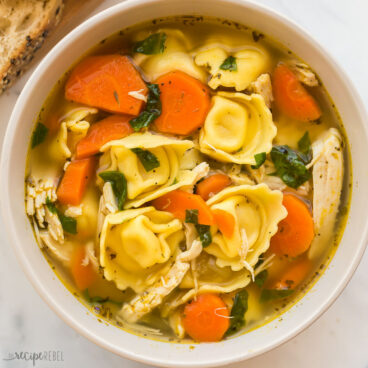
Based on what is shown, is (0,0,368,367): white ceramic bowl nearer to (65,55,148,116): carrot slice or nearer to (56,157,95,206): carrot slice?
(65,55,148,116): carrot slice

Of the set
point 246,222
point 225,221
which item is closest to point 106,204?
point 225,221

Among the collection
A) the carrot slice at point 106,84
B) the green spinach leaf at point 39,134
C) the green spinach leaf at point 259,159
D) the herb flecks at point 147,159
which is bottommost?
the green spinach leaf at point 39,134

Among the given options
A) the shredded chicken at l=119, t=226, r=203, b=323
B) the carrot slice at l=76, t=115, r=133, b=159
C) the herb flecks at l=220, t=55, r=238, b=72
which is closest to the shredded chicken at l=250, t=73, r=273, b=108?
the herb flecks at l=220, t=55, r=238, b=72

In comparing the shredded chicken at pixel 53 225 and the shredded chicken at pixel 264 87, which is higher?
the shredded chicken at pixel 264 87

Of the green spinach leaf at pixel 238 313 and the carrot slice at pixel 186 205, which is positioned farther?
the green spinach leaf at pixel 238 313

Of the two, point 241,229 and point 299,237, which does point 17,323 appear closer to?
point 241,229

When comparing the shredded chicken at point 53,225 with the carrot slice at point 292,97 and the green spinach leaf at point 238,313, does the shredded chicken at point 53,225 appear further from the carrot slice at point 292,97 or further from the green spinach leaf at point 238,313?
the carrot slice at point 292,97

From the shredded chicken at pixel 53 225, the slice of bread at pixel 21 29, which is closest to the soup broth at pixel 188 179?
the shredded chicken at pixel 53 225
